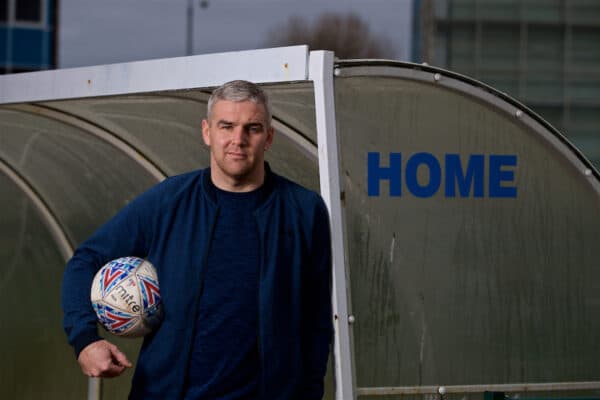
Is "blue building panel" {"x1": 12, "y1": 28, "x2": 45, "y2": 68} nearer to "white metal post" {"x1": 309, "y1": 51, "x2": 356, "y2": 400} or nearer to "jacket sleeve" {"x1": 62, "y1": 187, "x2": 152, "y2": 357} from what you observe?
"white metal post" {"x1": 309, "y1": 51, "x2": 356, "y2": 400}

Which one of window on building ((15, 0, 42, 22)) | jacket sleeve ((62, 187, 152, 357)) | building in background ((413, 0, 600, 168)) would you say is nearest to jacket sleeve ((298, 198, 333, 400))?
jacket sleeve ((62, 187, 152, 357))

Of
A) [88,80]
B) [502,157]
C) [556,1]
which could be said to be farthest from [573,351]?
[556,1]

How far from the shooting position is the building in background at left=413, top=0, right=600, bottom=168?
32.8 m

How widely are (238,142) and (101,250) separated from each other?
617 mm

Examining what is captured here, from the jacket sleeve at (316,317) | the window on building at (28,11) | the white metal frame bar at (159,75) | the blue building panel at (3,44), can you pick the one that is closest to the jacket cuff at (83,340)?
the jacket sleeve at (316,317)

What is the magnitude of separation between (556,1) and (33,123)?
2803 centimetres

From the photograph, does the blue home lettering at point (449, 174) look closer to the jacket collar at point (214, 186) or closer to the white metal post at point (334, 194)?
the white metal post at point (334, 194)

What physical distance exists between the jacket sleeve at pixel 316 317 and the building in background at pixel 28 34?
96.9 ft

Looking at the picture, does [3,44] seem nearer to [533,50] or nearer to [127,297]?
[533,50]

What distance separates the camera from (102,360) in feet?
13.8

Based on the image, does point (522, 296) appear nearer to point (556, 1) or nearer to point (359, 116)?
point (359, 116)

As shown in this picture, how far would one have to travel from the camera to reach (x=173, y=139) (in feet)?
21.5

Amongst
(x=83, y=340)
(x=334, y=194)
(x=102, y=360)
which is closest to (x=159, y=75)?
(x=334, y=194)

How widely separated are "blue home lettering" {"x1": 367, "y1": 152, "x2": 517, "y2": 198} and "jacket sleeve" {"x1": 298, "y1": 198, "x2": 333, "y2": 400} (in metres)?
0.82
